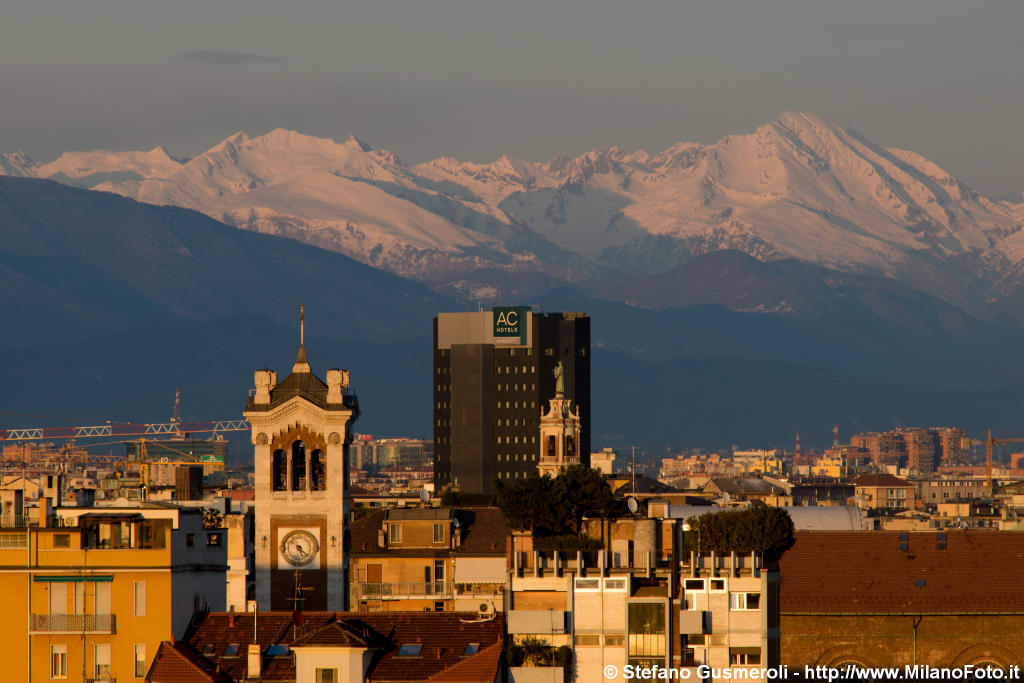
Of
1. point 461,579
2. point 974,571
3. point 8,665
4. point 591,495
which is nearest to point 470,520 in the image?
point 461,579

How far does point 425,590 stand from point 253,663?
137 feet

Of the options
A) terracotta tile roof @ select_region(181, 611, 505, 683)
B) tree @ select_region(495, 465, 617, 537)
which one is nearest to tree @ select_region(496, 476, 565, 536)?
tree @ select_region(495, 465, 617, 537)

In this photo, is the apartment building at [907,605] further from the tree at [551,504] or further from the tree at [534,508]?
the tree at [534,508]

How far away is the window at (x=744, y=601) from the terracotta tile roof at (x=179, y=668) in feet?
68.4

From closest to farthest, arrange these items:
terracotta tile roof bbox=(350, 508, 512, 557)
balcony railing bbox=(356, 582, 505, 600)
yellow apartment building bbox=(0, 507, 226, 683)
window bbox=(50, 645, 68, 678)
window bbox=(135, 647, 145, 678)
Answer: window bbox=(135, 647, 145, 678)
yellow apartment building bbox=(0, 507, 226, 683)
window bbox=(50, 645, 68, 678)
balcony railing bbox=(356, 582, 505, 600)
terracotta tile roof bbox=(350, 508, 512, 557)

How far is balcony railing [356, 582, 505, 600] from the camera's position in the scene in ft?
429

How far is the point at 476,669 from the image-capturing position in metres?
91.4

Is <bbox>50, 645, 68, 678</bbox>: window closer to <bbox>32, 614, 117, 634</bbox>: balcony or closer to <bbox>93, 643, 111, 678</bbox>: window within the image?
<bbox>32, 614, 117, 634</bbox>: balcony

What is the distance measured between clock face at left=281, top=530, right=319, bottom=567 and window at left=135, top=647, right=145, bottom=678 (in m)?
33.6

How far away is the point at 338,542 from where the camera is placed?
422 feet

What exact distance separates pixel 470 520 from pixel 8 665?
1877 inches

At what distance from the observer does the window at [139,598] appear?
314ft

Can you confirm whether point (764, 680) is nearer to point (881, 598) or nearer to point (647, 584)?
point (647, 584)

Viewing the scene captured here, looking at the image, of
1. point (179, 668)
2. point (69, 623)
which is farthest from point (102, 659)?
point (179, 668)
